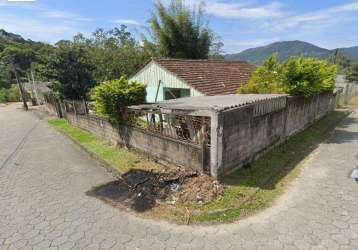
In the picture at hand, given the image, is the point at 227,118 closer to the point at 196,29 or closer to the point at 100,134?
the point at 100,134

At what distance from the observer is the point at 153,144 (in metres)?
7.93

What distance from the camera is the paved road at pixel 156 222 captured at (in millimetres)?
4223

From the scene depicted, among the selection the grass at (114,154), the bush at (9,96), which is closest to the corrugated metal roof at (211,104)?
the grass at (114,154)

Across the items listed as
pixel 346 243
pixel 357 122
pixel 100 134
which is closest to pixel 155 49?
pixel 100 134

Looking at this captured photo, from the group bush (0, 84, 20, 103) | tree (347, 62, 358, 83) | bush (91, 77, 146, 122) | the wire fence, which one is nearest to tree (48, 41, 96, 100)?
bush (91, 77, 146, 122)

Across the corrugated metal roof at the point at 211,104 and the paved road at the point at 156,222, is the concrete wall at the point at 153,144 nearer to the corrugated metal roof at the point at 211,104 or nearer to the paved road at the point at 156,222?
the corrugated metal roof at the point at 211,104

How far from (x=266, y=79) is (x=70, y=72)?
14.0m

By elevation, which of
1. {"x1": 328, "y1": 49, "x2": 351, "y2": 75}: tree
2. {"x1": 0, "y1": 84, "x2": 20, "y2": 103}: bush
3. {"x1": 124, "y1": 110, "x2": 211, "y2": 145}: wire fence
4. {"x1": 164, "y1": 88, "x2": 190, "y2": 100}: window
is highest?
{"x1": 328, "y1": 49, "x2": 351, "y2": 75}: tree

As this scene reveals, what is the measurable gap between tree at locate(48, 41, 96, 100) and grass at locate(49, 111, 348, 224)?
8283 mm

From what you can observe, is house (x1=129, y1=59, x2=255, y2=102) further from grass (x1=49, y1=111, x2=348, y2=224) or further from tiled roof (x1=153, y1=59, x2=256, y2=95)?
grass (x1=49, y1=111, x2=348, y2=224)

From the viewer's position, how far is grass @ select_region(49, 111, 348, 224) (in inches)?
197

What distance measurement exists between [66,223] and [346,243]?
5.44m

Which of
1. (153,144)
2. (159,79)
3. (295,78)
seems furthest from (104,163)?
(295,78)

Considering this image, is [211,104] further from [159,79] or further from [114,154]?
[159,79]
